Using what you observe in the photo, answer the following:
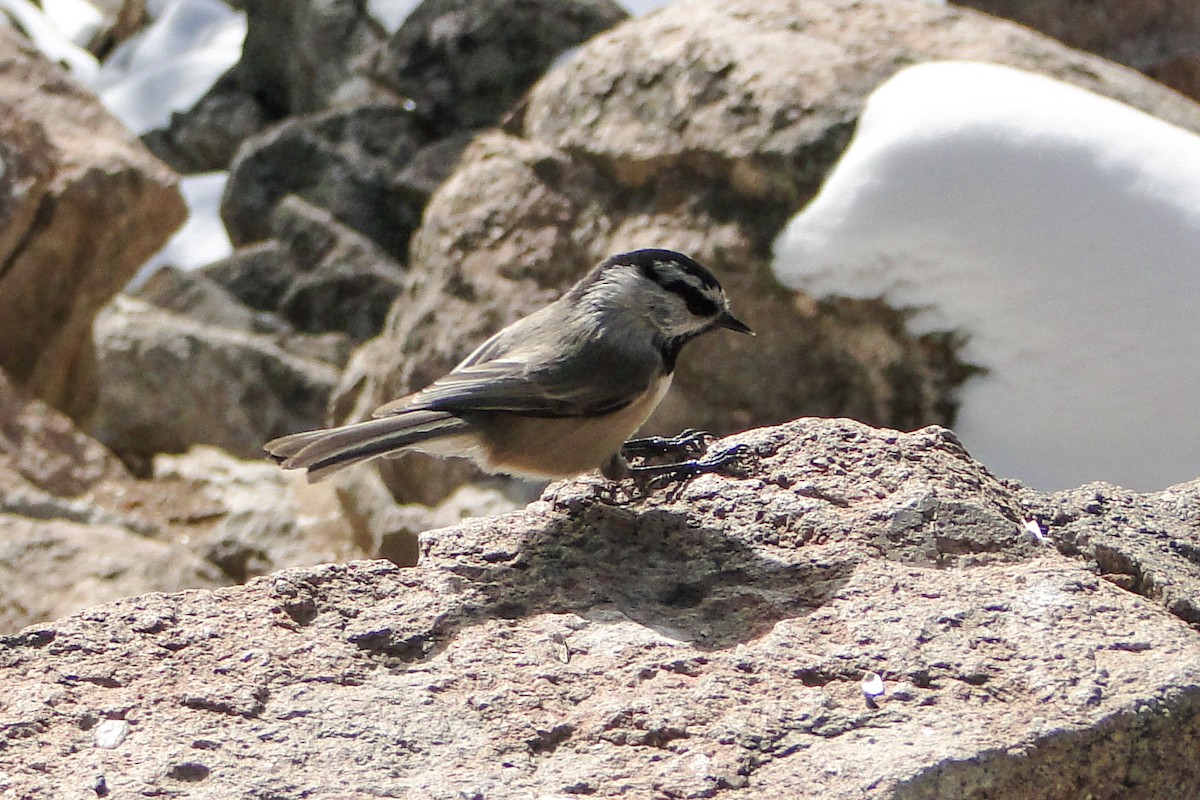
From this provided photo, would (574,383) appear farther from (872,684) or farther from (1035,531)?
(872,684)

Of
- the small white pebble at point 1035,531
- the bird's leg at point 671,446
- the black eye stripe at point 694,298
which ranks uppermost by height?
the black eye stripe at point 694,298

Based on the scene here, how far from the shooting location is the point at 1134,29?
11.8m

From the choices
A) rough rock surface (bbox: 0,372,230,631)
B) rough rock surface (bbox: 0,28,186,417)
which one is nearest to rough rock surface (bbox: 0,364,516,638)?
rough rock surface (bbox: 0,372,230,631)

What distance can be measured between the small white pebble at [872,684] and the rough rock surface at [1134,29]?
10.1m

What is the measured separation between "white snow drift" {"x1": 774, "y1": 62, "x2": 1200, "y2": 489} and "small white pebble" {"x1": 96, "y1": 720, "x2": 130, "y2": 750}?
408cm

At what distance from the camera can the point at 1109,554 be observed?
119 inches

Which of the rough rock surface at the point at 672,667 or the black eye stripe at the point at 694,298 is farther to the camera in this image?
the black eye stripe at the point at 694,298

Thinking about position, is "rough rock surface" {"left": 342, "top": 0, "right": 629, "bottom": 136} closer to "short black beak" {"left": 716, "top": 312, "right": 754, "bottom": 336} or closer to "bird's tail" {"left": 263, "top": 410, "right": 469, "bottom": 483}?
"short black beak" {"left": 716, "top": 312, "right": 754, "bottom": 336}

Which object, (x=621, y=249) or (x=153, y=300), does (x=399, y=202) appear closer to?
(x=153, y=300)

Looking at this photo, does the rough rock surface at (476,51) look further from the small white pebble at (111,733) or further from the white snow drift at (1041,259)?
the small white pebble at (111,733)

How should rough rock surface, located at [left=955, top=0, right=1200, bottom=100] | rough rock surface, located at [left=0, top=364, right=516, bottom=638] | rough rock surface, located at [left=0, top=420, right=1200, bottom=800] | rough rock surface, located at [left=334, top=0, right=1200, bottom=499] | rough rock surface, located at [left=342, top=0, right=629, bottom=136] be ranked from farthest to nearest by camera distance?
rough rock surface, located at [left=342, top=0, right=629, bottom=136] < rough rock surface, located at [left=955, top=0, right=1200, bottom=100] < rough rock surface, located at [left=334, top=0, right=1200, bottom=499] < rough rock surface, located at [left=0, top=364, right=516, bottom=638] < rough rock surface, located at [left=0, top=420, right=1200, bottom=800]

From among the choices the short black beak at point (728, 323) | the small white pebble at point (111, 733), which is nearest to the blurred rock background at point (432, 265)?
the short black beak at point (728, 323)

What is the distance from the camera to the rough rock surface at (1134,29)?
1129cm

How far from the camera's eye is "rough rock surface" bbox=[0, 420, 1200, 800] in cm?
232
